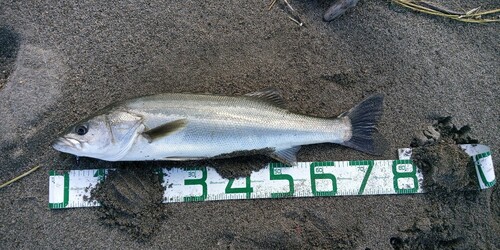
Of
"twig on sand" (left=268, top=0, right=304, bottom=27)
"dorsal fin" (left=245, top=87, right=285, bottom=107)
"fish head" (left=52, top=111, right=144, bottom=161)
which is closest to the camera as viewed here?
"fish head" (left=52, top=111, right=144, bottom=161)

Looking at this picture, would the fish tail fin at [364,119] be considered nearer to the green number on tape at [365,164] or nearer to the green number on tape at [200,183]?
the green number on tape at [365,164]

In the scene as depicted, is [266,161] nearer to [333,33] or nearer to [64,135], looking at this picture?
[333,33]

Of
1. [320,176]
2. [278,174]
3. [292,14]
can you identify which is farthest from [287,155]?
[292,14]

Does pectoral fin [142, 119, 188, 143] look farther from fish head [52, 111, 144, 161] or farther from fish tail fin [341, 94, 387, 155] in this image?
fish tail fin [341, 94, 387, 155]

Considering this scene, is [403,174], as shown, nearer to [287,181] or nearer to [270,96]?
[287,181]

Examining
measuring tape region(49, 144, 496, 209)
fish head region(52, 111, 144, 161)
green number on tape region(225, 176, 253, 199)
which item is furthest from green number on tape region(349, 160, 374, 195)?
fish head region(52, 111, 144, 161)

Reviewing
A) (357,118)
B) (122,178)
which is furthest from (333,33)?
(122,178)

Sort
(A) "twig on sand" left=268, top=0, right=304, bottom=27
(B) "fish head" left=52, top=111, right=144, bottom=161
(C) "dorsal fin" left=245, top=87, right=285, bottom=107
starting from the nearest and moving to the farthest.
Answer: (B) "fish head" left=52, top=111, right=144, bottom=161
(C) "dorsal fin" left=245, top=87, right=285, bottom=107
(A) "twig on sand" left=268, top=0, right=304, bottom=27
